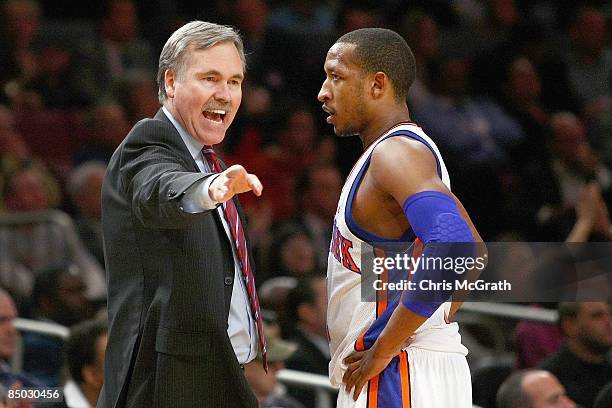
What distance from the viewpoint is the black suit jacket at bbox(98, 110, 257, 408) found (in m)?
3.27

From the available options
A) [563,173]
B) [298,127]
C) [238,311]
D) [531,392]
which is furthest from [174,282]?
[563,173]

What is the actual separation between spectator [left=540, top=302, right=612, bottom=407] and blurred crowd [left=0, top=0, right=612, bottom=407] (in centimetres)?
2

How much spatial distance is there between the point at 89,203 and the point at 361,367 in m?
4.16

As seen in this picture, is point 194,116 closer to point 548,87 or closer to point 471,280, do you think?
point 471,280

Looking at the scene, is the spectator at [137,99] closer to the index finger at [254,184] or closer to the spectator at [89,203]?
the spectator at [89,203]

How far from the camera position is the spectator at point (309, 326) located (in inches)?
246

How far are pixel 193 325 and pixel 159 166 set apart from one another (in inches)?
18.1

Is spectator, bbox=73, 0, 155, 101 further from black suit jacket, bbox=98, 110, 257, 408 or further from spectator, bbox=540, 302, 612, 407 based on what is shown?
black suit jacket, bbox=98, 110, 257, 408

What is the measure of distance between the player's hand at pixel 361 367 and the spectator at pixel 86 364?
5.97 feet

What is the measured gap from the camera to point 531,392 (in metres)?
4.94

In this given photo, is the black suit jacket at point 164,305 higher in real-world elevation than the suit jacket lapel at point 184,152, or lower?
lower

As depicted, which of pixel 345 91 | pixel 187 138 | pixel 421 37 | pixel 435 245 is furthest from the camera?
pixel 421 37

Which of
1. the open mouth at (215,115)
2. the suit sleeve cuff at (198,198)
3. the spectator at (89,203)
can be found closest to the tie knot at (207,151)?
the open mouth at (215,115)

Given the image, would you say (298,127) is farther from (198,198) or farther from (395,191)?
(198,198)
